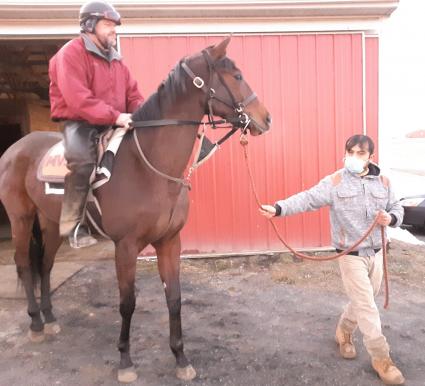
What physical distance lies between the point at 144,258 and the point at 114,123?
10.4ft

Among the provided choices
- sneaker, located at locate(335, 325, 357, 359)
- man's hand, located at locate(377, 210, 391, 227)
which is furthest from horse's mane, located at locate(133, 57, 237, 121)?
sneaker, located at locate(335, 325, 357, 359)

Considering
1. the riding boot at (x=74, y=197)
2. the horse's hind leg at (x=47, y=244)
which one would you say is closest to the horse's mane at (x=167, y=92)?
the riding boot at (x=74, y=197)

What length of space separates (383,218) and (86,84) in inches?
85.6

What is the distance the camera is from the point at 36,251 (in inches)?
150

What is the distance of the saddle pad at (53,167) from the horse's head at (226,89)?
4.08ft

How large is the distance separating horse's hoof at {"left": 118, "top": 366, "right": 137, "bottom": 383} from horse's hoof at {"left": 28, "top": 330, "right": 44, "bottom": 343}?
103cm

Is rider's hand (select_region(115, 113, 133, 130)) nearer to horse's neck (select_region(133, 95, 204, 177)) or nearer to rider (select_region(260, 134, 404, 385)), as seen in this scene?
horse's neck (select_region(133, 95, 204, 177))

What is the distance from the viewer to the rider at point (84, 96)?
8.64 feet

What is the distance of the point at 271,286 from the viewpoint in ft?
14.9

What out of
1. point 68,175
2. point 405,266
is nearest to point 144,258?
point 68,175

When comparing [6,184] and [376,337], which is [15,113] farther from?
[376,337]

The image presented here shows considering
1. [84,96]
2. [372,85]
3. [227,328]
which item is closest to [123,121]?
[84,96]

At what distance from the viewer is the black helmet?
8.83ft

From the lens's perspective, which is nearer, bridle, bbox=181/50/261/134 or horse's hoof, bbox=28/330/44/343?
bridle, bbox=181/50/261/134
